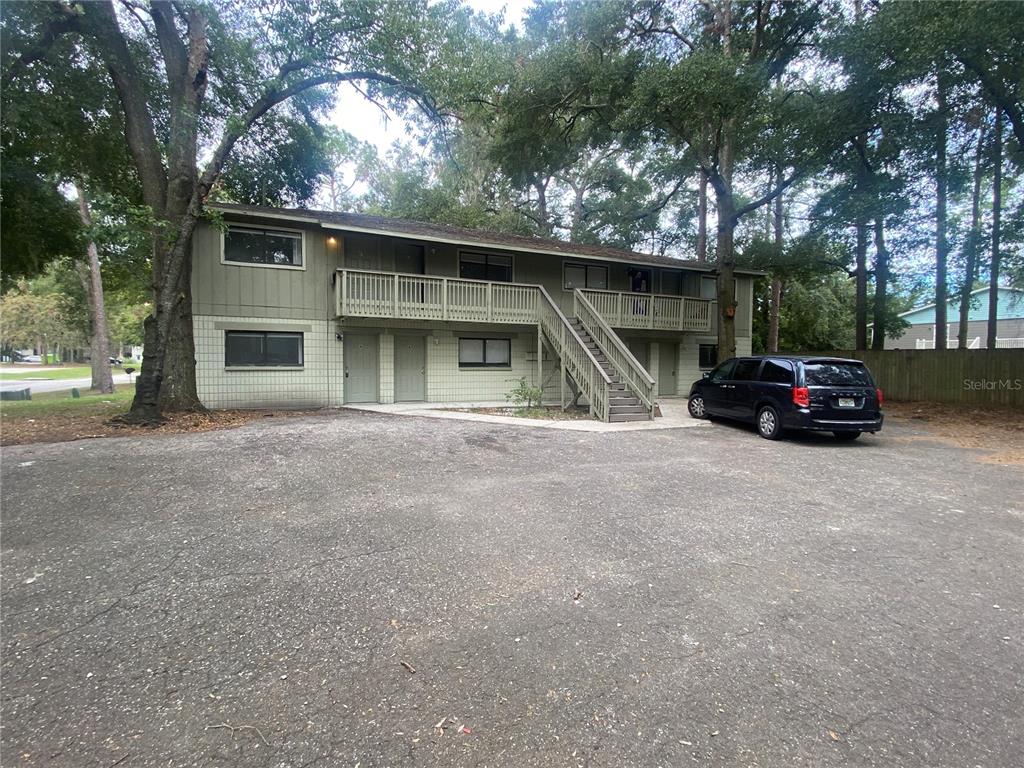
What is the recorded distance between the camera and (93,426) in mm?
9086

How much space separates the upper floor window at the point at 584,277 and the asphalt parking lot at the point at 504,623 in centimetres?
1246

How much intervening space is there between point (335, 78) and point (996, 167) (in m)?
18.2

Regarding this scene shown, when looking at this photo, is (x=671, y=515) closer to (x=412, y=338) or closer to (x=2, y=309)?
(x=412, y=338)

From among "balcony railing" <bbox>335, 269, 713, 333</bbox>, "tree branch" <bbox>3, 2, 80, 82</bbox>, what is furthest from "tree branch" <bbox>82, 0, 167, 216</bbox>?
"balcony railing" <bbox>335, 269, 713, 333</bbox>

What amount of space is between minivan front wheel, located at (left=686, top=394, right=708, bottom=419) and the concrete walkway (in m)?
0.19

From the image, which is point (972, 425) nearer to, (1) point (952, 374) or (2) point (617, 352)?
(1) point (952, 374)

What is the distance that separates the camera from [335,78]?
37.8 feet

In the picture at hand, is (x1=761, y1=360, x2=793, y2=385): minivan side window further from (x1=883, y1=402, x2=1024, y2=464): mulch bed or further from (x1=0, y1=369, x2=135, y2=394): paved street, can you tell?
(x1=0, y1=369, x2=135, y2=394): paved street

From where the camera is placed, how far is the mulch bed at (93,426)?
812 cm

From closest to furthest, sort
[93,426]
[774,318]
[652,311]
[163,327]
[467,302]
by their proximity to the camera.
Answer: [93,426] → [163,327] → [467,302] → [652,311] → [774,318]

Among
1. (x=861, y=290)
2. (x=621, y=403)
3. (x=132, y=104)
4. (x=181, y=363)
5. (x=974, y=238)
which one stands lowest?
(x=621, y=403)

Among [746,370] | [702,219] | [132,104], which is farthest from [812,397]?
[702,219]

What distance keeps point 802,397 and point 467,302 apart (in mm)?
9100

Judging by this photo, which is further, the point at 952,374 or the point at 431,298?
the point at 952,374
